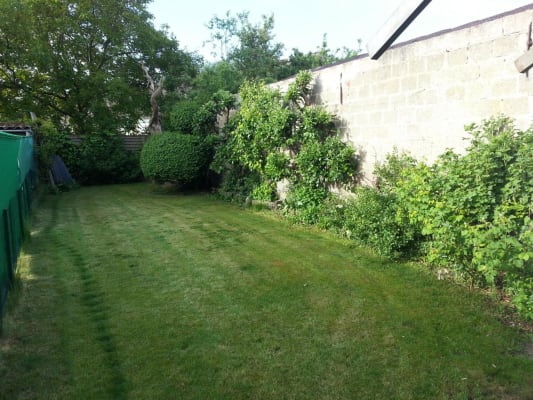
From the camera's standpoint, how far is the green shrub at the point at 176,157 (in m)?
10.5

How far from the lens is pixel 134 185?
14.1m

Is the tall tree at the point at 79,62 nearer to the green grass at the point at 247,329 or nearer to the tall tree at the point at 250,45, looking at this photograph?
the tall tree at the point at 250,45

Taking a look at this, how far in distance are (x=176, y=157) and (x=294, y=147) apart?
4.01 metres

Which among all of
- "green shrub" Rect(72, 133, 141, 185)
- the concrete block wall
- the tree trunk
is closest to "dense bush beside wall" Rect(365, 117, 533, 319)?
the concrete block wall

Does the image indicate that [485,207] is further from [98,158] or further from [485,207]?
[98,158]

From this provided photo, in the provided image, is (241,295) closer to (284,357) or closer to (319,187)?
(284,357)

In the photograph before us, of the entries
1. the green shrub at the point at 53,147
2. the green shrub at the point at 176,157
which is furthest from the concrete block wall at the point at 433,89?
the green shrub at the point at 53,147

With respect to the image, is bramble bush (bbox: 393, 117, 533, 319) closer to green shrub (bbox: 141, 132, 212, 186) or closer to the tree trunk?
green shrub (bbox: 141, 132, 212, 186)

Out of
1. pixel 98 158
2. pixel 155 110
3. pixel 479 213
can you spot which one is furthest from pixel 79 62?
pixel 479 213

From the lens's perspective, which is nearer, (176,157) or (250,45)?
(176,157)

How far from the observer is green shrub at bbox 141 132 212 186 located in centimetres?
1051

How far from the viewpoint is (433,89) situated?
4.91 meters

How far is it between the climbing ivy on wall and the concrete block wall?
32 cm

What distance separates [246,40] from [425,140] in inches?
574
